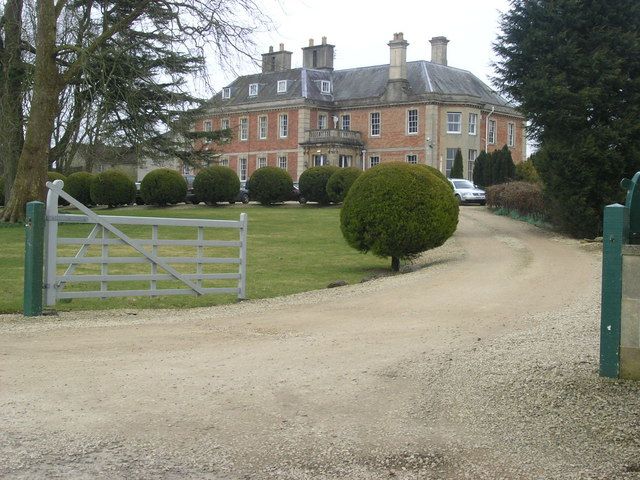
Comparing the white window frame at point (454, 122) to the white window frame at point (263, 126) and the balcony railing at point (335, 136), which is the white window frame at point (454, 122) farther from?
the white window frame at point (263, 126)

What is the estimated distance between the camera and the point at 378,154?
6594 centimetres

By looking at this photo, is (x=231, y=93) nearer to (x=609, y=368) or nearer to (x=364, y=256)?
(x=364, y=256)

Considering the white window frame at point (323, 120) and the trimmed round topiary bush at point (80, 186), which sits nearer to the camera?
the trimmed round topiary bush at point (80, 186)

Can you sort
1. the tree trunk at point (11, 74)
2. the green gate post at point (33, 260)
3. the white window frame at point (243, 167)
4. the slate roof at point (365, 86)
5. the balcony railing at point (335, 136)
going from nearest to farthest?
the green gate post at point (33, 260) → the tree trunk at point (11, 74) → the slate roof at point (365, 86) → the balcony railing at point (335, 136) → the white window frame at point (243, 167)

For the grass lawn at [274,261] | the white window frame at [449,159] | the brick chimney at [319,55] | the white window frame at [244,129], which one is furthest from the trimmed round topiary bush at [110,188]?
the brick chimney at [319,55]

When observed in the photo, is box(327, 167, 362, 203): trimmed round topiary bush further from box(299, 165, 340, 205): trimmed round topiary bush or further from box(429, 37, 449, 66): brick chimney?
box(429, 37, 449, 66): brick chimney

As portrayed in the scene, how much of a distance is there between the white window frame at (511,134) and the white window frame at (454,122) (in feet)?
25.3

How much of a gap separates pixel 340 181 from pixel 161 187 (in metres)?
10.7

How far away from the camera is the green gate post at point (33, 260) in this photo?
10695mm

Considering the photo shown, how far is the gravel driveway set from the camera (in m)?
5.29

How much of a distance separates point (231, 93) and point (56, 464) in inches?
2830

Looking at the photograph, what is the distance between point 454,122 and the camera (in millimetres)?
62875

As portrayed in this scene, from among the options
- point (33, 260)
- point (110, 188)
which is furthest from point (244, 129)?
point (33, 260)

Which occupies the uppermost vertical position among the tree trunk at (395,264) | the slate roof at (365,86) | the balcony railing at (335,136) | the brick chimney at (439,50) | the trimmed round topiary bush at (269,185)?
the brick chimney at (439,50)
